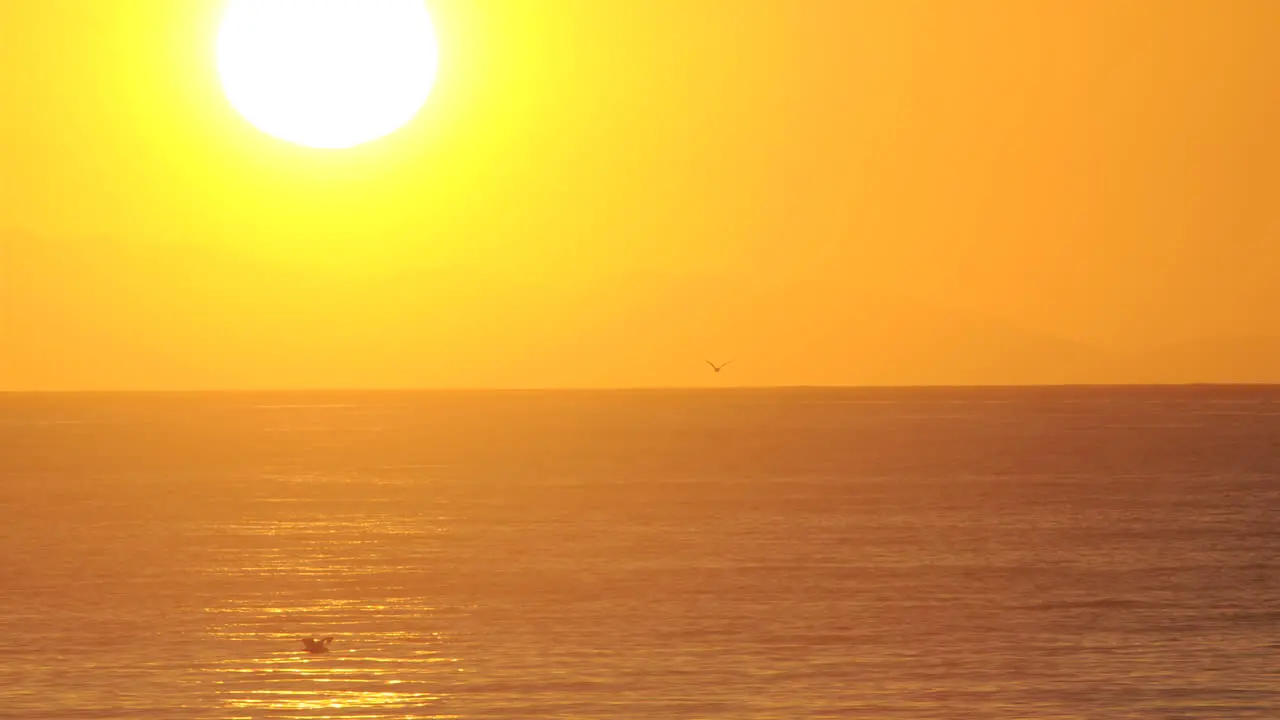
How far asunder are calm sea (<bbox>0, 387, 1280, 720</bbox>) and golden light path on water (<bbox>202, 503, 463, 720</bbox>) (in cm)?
19

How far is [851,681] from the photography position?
43.2 metres

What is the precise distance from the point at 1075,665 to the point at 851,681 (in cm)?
686

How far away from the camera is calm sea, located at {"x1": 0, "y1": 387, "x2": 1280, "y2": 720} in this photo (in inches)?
1631

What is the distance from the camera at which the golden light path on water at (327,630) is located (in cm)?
4091

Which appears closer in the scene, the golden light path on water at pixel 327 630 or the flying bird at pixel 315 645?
the golden light path on water at pixel 327 630

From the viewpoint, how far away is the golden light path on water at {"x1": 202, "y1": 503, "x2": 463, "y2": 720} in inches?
1610

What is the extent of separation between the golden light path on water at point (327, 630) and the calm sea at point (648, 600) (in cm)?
19

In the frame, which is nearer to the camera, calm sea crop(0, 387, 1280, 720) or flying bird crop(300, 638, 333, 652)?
calm sea crop(0, 387, 1280, 720)

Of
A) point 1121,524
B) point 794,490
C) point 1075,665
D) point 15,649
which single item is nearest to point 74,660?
point 15,649

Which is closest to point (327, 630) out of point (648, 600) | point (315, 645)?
point (315, 645)

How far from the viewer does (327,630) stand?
2057 inches

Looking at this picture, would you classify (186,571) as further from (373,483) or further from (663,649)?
(373,483)

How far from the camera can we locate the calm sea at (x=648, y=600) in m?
41.4

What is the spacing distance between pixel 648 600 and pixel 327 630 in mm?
12149
